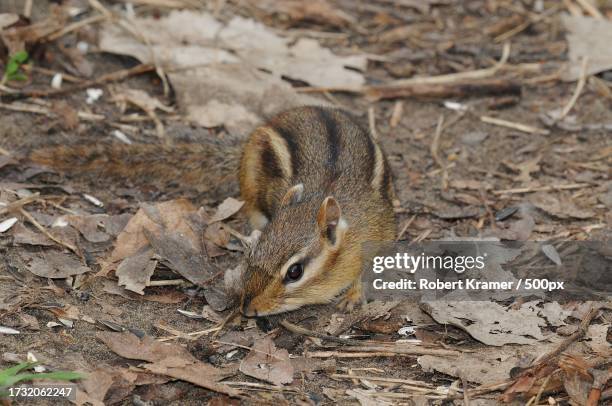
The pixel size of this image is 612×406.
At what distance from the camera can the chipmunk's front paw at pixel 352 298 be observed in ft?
18.2

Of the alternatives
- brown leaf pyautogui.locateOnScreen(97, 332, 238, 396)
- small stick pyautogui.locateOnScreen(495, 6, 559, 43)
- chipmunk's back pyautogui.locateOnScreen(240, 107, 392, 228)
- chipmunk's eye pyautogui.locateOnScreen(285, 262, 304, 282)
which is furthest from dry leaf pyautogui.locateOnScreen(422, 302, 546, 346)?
small stick pyautogui.locateOnScreen(495, 6, 559, 43)

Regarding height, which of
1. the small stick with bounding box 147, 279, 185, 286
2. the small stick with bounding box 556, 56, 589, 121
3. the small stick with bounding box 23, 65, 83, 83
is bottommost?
the small stick with bounding box 147, 279, 185, 286

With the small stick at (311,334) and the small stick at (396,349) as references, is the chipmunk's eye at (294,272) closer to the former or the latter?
the small stick at (311,334)

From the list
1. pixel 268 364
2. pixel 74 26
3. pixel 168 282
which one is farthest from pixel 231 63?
pixel 268 364

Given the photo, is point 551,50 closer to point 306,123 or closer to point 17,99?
point 306,123

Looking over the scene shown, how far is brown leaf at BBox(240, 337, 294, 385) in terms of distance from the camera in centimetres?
466

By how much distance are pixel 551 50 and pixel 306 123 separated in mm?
3383

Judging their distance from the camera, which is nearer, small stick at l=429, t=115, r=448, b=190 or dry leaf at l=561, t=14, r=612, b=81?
small stick at l=429, t=115, r=448, b=190

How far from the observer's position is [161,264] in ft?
18.2

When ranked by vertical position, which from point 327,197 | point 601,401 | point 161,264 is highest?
Answer: point 327,197

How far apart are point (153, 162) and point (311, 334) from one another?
2072mm

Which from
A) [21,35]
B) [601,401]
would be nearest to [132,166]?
[21,35]

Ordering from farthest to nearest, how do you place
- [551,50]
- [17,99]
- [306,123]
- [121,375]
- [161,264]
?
[551,50] → [17,99] → [306,123] → [161,264] → [121,375]

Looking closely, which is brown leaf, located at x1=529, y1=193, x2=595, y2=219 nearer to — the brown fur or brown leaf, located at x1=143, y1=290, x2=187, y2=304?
the brown fur
